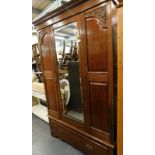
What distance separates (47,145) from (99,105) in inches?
54.2

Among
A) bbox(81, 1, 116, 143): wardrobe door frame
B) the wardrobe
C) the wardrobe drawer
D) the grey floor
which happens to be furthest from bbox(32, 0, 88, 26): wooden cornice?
the grey floor

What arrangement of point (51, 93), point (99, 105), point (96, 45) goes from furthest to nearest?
point (51, 93), point (99, 105), point (96, 45)

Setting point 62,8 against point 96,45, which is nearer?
point 96,45

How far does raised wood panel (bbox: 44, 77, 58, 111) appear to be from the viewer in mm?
2257

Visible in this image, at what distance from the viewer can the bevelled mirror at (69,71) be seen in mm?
1865

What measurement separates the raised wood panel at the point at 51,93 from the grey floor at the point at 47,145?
602 millimetres

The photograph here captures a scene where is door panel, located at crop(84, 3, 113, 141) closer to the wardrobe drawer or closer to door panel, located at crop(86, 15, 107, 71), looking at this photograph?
door panel, located at crop(86, 15, 107, 71)

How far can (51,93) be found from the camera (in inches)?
92.5

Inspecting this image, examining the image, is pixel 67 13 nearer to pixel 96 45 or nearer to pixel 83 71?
pixel 96 45

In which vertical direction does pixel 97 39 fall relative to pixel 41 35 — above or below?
below

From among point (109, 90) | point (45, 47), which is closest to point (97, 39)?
point (109, 90)
